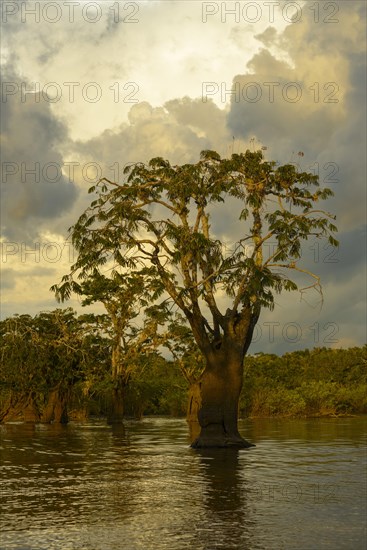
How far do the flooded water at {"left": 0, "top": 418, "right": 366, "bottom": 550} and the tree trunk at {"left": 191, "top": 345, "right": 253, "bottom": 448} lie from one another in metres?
2.72

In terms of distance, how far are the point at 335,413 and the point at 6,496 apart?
56.9m

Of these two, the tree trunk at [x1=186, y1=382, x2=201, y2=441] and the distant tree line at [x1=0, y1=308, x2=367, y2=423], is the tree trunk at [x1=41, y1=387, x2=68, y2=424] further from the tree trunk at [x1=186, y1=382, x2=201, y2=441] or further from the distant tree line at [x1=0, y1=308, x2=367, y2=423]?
the tree trunk at [x1=186, y1=382, x2=201, y2=441]

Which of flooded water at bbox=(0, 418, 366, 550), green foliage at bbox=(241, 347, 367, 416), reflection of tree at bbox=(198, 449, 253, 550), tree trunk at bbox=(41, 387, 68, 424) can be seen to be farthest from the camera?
green foliage at bbox=(241, 347, 367, 416)

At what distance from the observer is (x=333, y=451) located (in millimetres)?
29594

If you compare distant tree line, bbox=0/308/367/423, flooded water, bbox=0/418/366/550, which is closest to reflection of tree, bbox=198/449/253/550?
flooded water, bbox=0/418/366/550

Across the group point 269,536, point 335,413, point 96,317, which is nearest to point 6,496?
point 269,536

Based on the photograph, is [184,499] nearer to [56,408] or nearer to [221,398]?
[221,398]

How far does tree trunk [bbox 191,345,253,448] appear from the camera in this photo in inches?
1291

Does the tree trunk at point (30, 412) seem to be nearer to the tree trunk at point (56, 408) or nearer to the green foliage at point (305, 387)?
the tree trunk at point (56, 408)

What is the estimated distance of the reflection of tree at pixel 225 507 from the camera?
11539mm

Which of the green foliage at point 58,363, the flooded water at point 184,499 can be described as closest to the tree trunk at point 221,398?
the flooded water at point 184,499

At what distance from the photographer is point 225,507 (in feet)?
48.7

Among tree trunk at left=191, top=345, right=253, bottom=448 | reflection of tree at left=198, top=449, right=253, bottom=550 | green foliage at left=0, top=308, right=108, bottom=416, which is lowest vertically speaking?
reflection of tree at left=198, top=449, right=253, bottom=550

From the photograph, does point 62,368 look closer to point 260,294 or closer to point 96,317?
point 96,317
